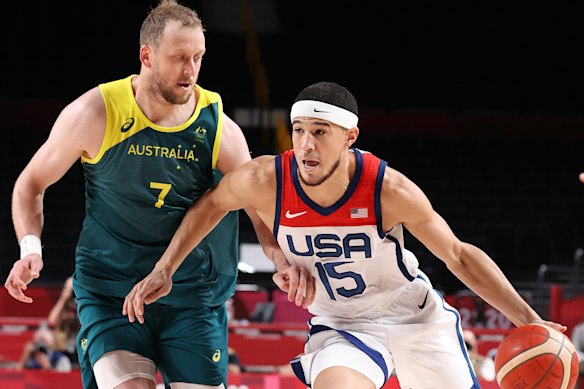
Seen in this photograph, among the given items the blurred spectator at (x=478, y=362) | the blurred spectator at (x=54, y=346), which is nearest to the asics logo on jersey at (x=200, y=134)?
the blurred spectator at (x=478, y=362)

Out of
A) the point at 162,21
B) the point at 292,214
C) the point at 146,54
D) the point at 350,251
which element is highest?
the point at 162,21

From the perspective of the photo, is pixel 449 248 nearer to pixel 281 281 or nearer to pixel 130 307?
pixel 281 281

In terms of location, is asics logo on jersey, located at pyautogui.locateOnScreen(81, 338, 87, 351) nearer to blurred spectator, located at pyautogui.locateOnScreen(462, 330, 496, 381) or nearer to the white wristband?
the white wristband

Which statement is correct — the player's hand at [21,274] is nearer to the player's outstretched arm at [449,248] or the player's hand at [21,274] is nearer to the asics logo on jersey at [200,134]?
the asics logo on jersey at [200,134]

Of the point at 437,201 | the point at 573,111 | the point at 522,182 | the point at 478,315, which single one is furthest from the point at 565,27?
the point at 478,315

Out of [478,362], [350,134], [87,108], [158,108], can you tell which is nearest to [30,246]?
[87,108]

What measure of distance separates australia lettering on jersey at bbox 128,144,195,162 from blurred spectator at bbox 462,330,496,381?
3.82 metres

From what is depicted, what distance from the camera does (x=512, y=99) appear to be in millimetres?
18891

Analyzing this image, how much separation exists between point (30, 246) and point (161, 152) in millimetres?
671

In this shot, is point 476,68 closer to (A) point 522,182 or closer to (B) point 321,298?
(A) point 522,182

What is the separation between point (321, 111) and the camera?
3.85 m

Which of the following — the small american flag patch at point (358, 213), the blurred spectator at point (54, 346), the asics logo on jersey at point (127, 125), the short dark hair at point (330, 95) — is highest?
the short dark hair at point (330, 95)

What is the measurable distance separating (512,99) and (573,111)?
1.28 metres

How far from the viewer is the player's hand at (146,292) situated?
3.64 meters
